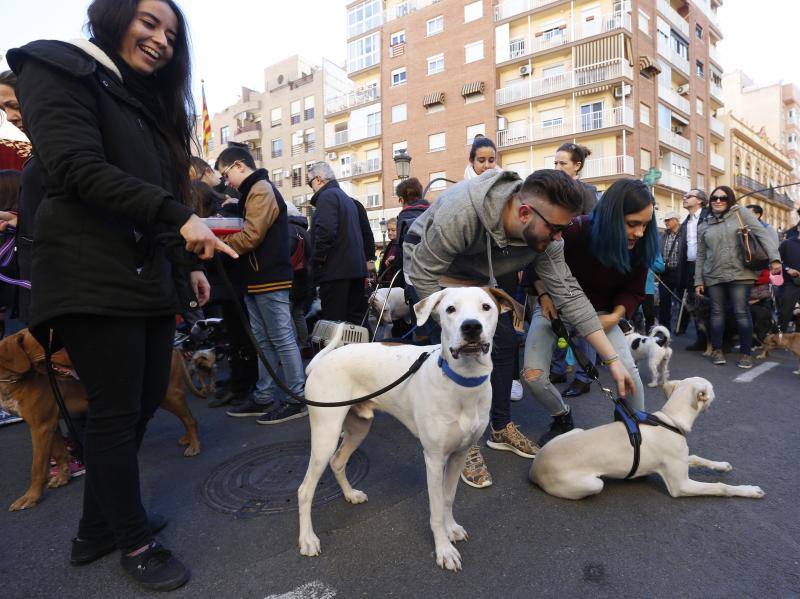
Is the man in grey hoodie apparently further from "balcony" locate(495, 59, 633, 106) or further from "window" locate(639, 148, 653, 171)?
"window" locate(639, 148, 653, 171)

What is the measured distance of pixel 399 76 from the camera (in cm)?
3177

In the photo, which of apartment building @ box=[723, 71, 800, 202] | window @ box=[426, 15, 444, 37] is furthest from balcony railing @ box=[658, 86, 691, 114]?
apartment building @ box=[723, 71, 800, 202]

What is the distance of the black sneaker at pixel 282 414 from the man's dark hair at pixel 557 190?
9.08 feet

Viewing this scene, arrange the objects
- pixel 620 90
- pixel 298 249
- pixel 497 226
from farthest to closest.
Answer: pixel 620 90
pixel 298 249
pixel 497 226

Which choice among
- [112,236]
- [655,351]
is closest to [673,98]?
[655,351]

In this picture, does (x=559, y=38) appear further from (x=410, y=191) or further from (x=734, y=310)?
(x=410, y=191)

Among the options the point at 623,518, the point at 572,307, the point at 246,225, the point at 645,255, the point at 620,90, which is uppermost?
the point at 620,90

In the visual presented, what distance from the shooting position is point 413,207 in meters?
4.82

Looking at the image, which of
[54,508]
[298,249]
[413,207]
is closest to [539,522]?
[54,508]

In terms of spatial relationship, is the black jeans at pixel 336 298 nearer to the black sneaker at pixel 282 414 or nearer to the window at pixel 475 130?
the black sneaker at pixel 282 414

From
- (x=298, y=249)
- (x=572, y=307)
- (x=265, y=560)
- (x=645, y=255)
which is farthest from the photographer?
(x=298, y=249)

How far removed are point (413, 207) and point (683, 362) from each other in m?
4.26

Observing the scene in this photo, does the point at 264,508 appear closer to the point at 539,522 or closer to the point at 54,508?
the point at 54,508

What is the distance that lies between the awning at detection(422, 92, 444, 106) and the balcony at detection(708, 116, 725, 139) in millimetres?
20827
